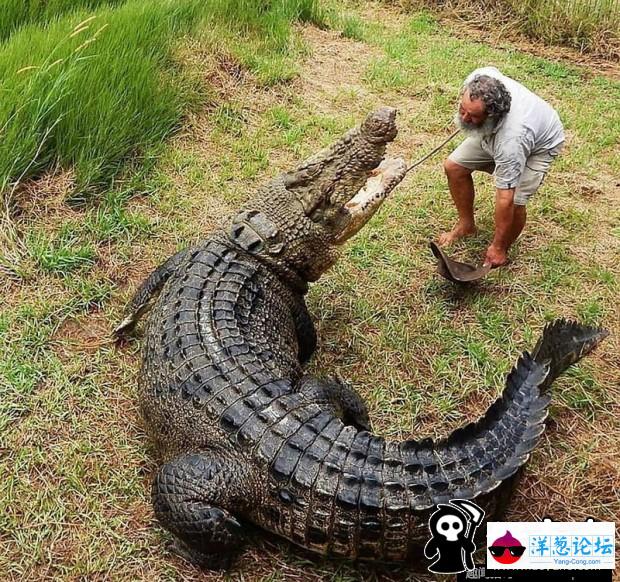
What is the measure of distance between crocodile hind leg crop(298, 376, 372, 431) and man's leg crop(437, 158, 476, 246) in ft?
4.71

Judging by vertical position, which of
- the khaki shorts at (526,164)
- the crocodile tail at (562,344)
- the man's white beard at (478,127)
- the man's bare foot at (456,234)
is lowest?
→ the man's bare foot at (456,234)

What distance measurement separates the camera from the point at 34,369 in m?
3.26

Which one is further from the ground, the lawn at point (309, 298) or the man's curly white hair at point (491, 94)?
the man's curly white hair at point (491, 94)

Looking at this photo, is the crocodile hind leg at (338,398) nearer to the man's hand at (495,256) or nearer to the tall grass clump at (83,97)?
the man's hand at (495,256)

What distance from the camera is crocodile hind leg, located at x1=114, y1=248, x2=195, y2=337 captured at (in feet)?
11.2

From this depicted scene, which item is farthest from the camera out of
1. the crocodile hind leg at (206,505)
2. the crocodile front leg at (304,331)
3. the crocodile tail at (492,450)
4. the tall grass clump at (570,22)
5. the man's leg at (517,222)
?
the tall grass clump at (570,22)

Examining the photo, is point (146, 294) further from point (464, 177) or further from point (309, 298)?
point (464, 177)

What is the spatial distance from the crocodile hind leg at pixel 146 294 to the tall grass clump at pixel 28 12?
2.83 metres

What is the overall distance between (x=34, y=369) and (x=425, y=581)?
1963 mm

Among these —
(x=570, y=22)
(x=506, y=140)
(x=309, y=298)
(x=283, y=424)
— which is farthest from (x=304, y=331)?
(x=570, y=22)

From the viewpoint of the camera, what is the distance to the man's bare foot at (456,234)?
4.11m

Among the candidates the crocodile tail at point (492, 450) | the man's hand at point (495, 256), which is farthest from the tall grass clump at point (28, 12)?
the crocodile tail at point (492, 450)

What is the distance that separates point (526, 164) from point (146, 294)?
2061 millimetres

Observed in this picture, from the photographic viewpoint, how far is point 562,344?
2.83 meters
